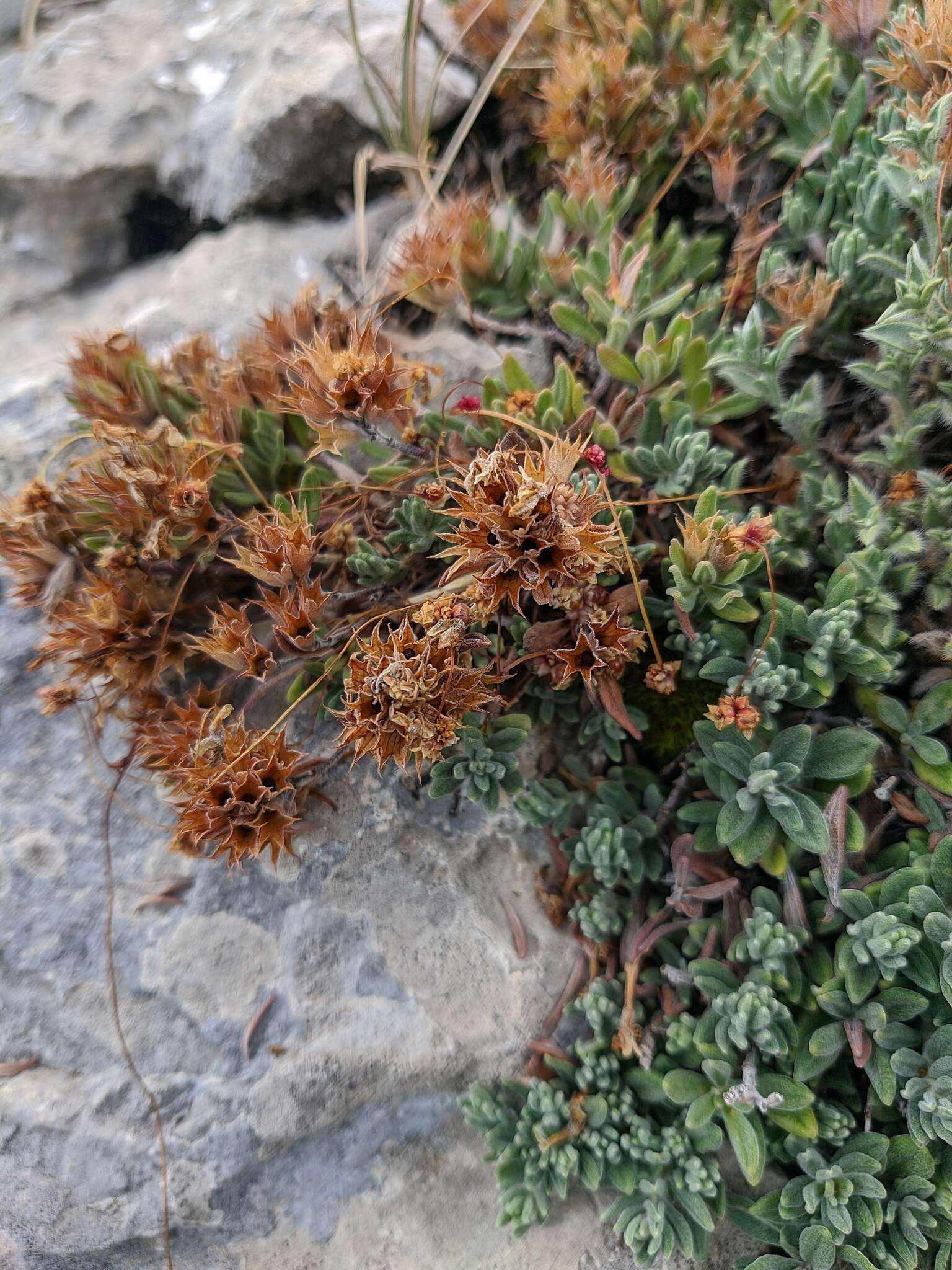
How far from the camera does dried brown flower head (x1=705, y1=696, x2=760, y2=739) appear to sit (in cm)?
206

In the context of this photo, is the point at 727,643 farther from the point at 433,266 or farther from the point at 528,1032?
the point at 433,266

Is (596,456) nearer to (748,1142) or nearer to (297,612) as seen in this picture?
(297,612)

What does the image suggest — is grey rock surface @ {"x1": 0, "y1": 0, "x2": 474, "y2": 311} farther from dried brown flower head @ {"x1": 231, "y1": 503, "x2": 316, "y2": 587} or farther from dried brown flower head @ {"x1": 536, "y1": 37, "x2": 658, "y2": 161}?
dried brown flower head @ {"x1": 231, "y1": 503, "x2": 316, "y2": 587}

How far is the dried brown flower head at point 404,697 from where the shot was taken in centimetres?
180

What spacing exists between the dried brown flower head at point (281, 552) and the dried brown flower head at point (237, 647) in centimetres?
11

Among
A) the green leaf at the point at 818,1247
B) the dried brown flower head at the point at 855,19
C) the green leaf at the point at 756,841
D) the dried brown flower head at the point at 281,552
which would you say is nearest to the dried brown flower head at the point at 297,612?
the dried brown flower head at the point at 281,552

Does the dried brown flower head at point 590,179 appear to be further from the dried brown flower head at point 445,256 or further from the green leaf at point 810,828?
the green leaf at point 810,828

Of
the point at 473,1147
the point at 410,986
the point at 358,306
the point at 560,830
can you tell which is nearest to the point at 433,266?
the point at 358,306

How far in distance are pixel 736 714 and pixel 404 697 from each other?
852 mm

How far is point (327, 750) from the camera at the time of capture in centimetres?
239

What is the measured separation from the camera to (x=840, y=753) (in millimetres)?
2186

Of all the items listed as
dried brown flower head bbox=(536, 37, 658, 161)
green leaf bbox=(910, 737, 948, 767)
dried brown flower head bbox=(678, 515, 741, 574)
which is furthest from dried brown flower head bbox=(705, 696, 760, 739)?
dried brown flower head bbox=(536, 37, 658, 161)

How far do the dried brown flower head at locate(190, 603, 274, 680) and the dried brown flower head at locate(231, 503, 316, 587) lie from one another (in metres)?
0.11

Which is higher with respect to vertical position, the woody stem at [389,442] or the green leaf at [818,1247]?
the woody stem at [389,442]
